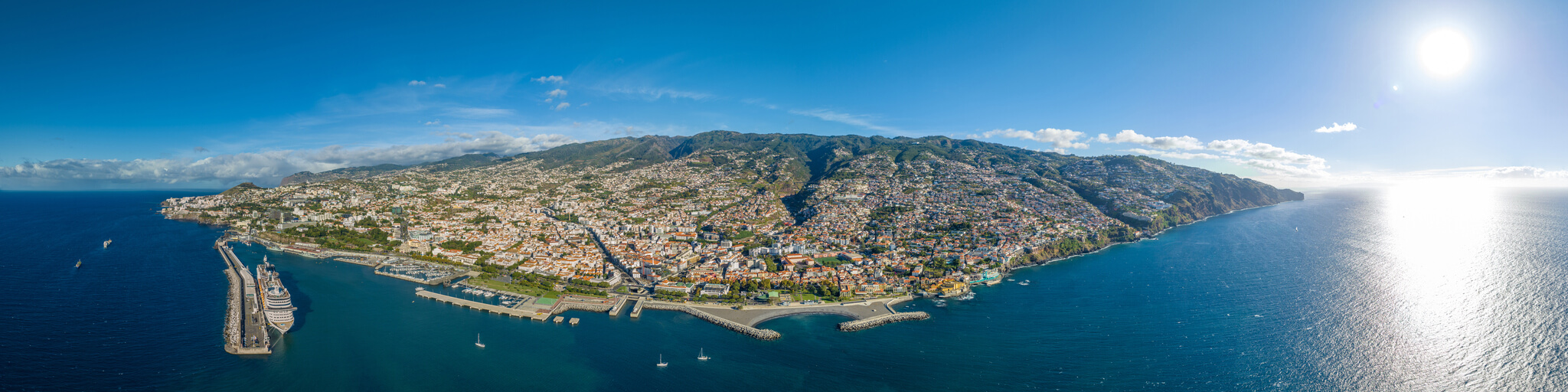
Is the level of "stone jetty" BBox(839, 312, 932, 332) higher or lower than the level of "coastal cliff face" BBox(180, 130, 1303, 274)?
lower

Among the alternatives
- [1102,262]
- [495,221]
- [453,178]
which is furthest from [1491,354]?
[453,178]

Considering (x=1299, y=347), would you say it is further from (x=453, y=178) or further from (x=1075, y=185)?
(x=453, y=178)

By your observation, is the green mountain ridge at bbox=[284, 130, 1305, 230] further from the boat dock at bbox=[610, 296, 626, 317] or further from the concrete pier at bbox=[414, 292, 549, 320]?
the concrete pier at bbox=[414, 292, 549, 320]

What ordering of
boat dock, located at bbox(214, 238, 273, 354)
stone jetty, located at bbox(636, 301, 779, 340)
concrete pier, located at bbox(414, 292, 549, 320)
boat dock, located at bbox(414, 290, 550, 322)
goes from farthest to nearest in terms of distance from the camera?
concrete pier, located at bbox(414, 292, 549, 320), boat dock, located at bbox(414, 290, 550, 322), stone jetty, located at bbox(636, 301, 779, 340), boat dock, located at bbox(214, 238, 273, 354)

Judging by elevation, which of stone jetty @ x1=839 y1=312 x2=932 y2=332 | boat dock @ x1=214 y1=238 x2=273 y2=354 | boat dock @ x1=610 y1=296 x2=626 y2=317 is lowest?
stone jetty @ x1=839 y1=312 x2=932 y2=332

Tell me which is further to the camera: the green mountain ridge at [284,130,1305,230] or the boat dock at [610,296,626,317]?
the green mountain ridge at [284,130,1305,230]

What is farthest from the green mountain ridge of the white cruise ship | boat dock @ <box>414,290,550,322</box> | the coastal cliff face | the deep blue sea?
the white cruise ship

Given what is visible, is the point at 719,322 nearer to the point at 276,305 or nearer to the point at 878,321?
the point at 878,321
